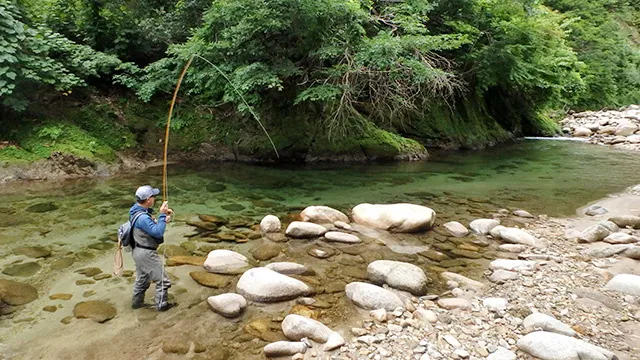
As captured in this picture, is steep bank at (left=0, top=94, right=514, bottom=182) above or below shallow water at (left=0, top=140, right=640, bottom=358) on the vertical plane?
above

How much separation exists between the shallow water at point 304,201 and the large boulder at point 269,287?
0.19 meters

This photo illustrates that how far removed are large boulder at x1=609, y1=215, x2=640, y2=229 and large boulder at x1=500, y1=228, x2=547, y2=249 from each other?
1.75 m

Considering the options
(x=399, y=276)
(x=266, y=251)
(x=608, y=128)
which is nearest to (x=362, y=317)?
(x=399, y=276)

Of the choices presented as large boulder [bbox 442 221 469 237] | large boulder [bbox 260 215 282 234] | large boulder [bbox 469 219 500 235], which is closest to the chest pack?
large boulder [bbox 260 215 282 234]

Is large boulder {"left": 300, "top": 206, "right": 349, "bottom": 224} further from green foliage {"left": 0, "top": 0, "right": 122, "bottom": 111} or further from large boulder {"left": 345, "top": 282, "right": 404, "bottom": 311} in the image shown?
green foliage {"left": 0, "top": 0, "right": 122, "bottom": 111}

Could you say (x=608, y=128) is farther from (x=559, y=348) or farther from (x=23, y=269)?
(x=23, y=269)

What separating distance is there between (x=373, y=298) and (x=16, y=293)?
3.74 m

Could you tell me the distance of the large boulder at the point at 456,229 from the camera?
6.13 meters

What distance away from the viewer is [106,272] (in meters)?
4.66

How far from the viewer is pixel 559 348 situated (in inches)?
120

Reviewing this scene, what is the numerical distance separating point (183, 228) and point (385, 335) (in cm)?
391

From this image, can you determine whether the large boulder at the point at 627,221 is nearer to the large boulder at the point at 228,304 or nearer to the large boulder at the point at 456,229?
the large boulder at the point at 456,229

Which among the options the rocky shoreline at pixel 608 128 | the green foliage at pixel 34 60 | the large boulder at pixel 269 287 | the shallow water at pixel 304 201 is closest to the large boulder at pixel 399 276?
the shallow water at pixel 304 201

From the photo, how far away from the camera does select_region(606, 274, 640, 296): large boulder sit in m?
4.14
